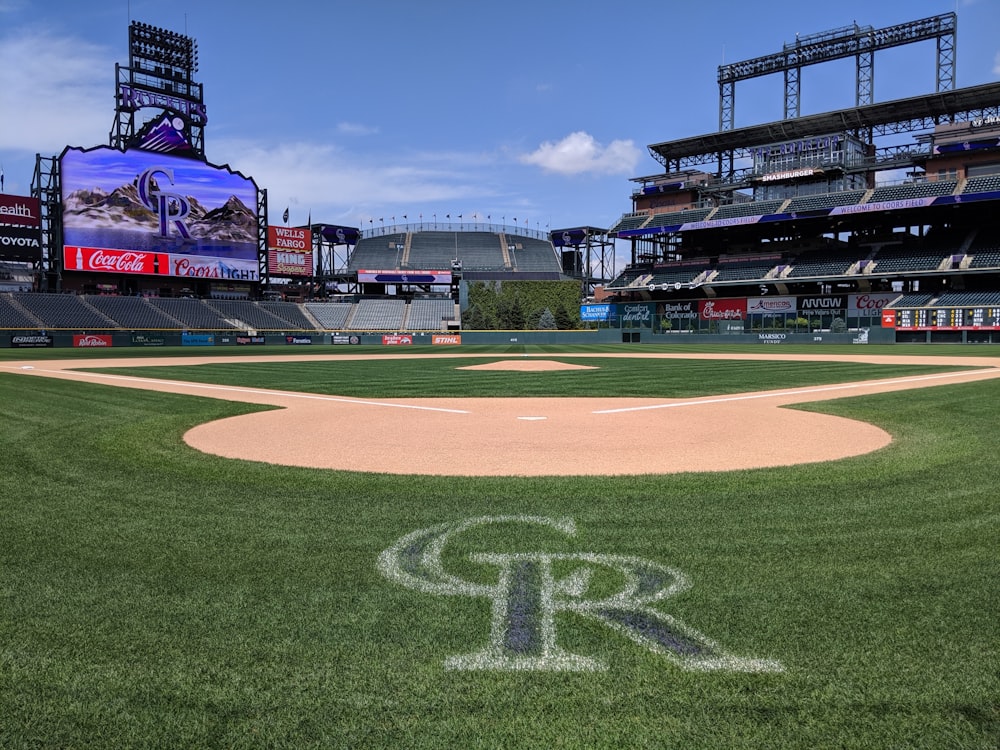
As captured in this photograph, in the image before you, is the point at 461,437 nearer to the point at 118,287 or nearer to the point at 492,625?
the point at 492,625

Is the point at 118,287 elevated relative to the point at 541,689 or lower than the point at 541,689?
elevated

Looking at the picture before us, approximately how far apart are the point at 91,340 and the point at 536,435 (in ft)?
141

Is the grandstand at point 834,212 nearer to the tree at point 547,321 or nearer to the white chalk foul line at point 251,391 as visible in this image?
the tree at point 547,321

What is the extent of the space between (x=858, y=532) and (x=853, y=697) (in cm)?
198

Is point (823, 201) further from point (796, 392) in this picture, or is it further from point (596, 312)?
point (796, 392)

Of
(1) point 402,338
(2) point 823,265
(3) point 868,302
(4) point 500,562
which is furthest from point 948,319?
(4) point 500,562

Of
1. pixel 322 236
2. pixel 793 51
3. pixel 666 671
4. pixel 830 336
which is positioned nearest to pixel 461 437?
pixel 666 671

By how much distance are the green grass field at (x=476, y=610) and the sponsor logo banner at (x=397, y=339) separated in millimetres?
49833

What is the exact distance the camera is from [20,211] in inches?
1885

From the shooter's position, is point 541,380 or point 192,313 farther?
point 192,313

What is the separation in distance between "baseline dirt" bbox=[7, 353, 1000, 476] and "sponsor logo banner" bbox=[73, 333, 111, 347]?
36.8 meters

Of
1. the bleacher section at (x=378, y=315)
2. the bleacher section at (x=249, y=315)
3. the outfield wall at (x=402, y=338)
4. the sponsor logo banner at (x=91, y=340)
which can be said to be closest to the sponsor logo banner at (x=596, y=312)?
the outfield wall at (x=402, y=338)

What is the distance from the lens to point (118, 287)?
5422 centimetres

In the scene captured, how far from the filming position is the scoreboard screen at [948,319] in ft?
134
